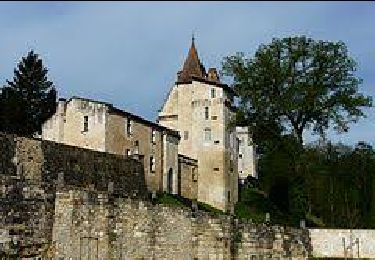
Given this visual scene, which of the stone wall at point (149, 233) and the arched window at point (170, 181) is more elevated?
the arched window at point (170, 181)

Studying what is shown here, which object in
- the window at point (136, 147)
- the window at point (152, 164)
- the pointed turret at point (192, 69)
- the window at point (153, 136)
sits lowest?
the window at point (152, 164)

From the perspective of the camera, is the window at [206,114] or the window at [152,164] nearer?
→ the window at [152,164]

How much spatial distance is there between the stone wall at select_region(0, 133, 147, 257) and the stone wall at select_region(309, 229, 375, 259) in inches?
384

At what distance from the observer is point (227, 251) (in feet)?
99.0

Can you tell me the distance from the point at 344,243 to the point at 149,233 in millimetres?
12185

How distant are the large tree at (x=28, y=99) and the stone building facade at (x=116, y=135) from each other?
242cm

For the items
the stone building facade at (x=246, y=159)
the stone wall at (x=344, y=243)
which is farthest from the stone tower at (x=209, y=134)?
the stone building facade at (x=246, y=159)

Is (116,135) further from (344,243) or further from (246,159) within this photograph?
(246,159)

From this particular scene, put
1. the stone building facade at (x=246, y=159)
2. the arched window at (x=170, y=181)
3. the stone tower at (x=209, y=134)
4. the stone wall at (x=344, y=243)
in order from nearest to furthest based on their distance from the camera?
the stone wall at (x=344, y=243)
the arched window at (x=170, y=181)
the stone tower at (x=209, y=134)
the stone building facade at (x=246, y=159)

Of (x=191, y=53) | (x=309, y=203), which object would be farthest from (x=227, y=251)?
(x=191, y=53)

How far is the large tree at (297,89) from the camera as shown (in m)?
48.8

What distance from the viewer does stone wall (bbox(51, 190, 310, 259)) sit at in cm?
2564

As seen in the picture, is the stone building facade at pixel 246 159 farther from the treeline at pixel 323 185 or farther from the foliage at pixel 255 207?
the treeline at pixel 323 185

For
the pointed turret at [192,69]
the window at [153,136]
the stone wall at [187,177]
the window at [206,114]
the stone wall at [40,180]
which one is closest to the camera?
the stone wall at [40,180]
